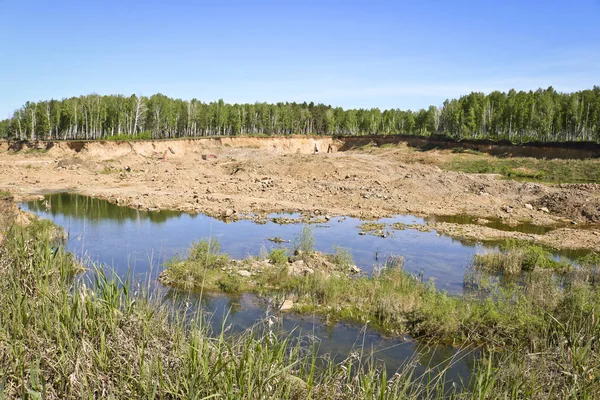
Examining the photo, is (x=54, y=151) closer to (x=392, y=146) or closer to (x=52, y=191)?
(x=52, y=191)

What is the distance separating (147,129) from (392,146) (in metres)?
46.3

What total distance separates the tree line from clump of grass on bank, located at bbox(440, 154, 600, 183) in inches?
640

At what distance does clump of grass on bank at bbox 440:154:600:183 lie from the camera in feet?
144

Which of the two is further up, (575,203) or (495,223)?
(575,203)

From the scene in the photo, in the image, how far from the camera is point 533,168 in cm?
4784

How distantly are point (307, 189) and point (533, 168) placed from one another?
93.1 feet

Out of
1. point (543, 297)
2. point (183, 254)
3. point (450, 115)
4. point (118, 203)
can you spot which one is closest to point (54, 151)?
Result: point (118, 203)

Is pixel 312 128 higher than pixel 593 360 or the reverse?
higher

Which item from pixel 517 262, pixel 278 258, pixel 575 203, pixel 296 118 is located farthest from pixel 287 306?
pixel 296 118

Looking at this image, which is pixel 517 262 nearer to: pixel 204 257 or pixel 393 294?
pixel 393 294

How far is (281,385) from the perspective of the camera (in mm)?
4707

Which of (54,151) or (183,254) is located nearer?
(183,254)

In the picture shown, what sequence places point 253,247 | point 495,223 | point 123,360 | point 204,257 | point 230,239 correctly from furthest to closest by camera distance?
point 495,223 → point 230,239 → point 253,247 → point 204,257 → point 123,360

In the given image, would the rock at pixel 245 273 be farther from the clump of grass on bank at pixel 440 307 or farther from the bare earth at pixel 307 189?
the bare earth at pixel 307 189
